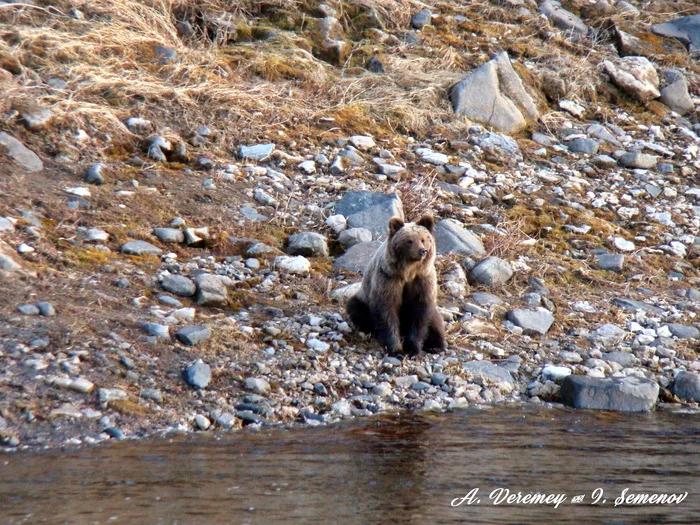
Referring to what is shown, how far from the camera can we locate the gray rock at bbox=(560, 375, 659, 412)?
6430 millimetres

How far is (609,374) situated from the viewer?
7.04 m

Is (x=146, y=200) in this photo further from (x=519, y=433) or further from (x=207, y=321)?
(x=519, y=433)

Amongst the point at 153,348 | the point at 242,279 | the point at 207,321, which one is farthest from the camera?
the point at 242,279

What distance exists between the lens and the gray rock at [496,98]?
1094cm

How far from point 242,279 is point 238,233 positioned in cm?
82

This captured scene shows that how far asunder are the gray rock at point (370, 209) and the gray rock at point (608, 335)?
2119 mm

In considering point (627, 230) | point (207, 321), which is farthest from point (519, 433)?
point (627, 230)

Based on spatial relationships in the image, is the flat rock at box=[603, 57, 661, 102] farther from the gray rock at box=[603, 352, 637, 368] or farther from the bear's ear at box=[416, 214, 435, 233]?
the bear's ear at box=[416, 214, 435, 233]

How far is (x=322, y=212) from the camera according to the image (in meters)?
8.68

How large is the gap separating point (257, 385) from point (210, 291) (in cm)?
129

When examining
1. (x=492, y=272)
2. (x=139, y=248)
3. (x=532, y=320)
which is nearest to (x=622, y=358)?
(x=532, y=320)

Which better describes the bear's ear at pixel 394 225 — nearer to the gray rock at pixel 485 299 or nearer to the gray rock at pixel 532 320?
the gray rock at pixel 485 299

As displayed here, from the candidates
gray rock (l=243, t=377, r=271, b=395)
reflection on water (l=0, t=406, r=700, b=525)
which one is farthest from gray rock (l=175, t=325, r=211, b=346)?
reflection on water (l=0, t=406, r=700, b=525)

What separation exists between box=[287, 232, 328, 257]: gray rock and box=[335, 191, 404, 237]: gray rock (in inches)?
18.2
